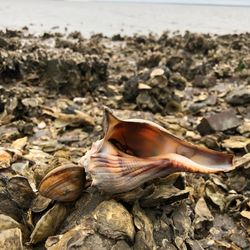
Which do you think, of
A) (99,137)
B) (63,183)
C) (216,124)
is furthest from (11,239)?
(216,124)

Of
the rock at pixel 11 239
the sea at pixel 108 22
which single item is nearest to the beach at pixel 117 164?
the rock at pixel 11 239

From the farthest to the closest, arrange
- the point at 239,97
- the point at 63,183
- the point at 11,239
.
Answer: the point at 239,97 → the point at 63,183 → the point at 11,239

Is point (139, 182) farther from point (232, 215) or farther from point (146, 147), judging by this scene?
point (232, 215)

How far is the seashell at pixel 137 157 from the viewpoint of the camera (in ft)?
8.99

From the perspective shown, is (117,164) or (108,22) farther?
(108,22)

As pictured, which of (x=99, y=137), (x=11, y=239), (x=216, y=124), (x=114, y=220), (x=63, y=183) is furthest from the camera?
(x=216, y=124)

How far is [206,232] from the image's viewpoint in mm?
3902

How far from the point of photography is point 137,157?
2867 millimetres

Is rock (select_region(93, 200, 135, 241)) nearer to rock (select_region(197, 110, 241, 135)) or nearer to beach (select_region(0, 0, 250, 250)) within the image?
beach (select_region(0, 0, 250, 250))

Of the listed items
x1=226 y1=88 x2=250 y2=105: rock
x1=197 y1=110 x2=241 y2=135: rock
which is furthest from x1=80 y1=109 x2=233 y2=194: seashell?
x1=226 y1=88 x2=250 y2=105: rock

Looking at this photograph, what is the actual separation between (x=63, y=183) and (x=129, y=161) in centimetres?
49

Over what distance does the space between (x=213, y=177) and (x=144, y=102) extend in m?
3.03

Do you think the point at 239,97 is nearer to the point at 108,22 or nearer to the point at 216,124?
the point at 216,124

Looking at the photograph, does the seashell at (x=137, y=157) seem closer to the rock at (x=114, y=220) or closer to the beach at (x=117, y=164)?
the beach at (x=117, y=164)
